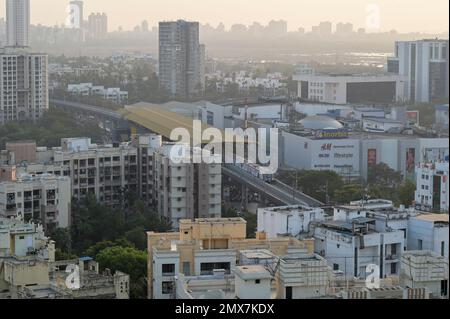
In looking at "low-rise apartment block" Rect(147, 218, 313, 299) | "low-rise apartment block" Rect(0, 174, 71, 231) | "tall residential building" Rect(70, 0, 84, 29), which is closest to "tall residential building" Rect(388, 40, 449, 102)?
"tall residential building" Rect(70, 0, 84, 29)

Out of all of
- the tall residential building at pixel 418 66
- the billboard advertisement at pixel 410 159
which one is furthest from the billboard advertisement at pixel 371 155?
the tall residential building at pixel 418 66

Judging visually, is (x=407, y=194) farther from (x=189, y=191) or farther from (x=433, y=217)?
(x=433, y=217)

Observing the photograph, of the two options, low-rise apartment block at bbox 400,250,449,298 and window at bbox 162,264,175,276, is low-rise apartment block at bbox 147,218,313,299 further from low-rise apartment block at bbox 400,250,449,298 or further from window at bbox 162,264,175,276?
low-rise apartment block at bbox 400,250,449,298

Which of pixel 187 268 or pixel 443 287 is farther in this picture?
pixel 187 268

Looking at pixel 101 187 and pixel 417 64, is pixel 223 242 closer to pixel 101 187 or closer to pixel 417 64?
pixel 101 187

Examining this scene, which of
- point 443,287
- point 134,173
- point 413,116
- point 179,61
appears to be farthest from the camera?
point 179,61

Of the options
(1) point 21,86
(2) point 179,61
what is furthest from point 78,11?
(2) point 179,61
